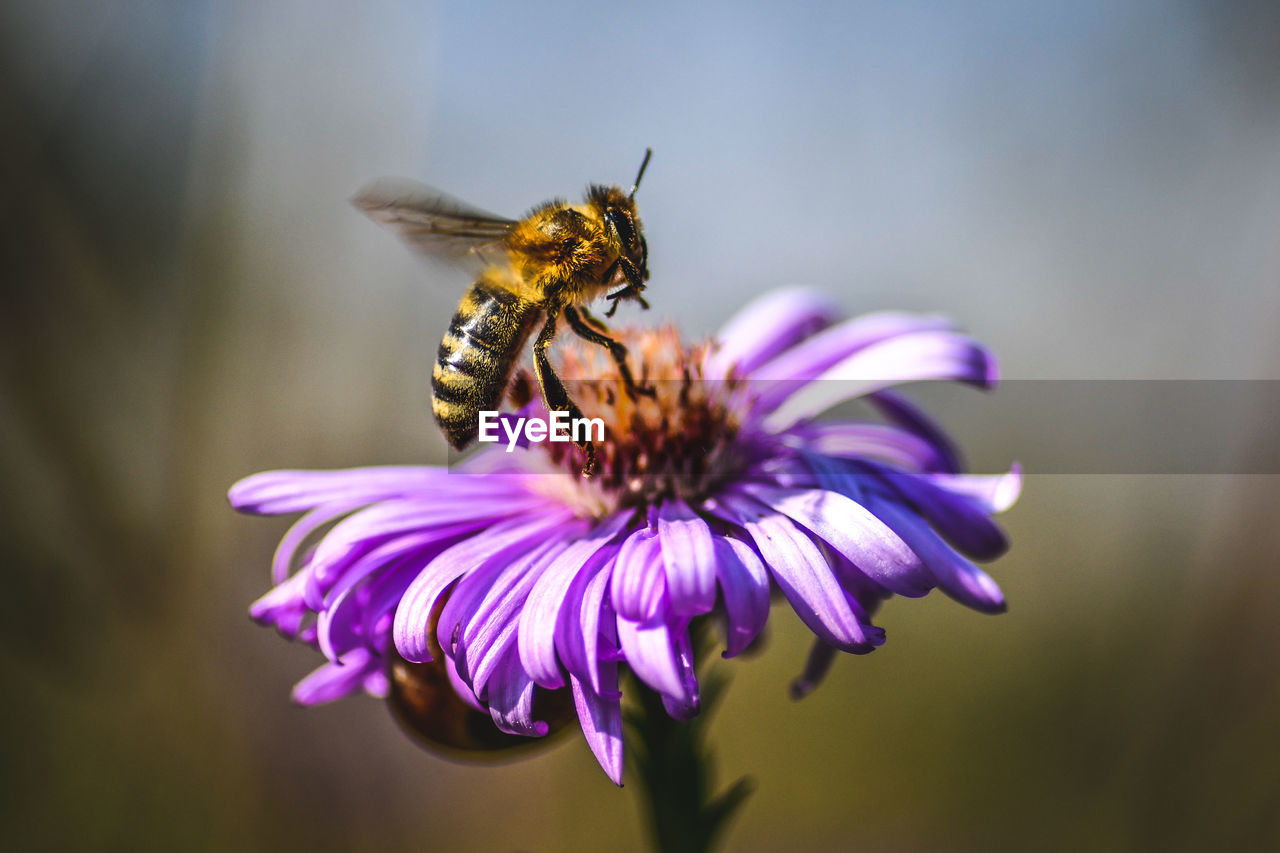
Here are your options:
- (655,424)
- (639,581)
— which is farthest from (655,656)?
(655,424)

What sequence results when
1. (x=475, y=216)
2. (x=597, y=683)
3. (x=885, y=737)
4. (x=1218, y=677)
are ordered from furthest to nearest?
1. (x=885, y=737)
2. (x=1218, y=677)
3. (x=475, y=216)
4. (x=597, y=683)

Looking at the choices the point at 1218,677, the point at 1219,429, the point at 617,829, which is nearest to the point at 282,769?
the point at 617,829

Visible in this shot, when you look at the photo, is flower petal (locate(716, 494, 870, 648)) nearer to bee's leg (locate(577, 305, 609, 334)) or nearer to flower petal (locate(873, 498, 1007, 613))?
flower petal (locate(873, 498, 1007, 613))

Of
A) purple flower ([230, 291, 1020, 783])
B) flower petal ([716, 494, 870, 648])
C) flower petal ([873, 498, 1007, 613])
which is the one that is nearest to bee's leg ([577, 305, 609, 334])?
purple flower ([230, 291, 1020, 783])

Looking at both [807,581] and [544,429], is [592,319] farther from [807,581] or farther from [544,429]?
[807,581]

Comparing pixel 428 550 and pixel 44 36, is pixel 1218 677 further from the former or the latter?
pixel 44 36

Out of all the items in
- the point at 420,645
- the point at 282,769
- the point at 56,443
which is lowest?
the point at 282,769
